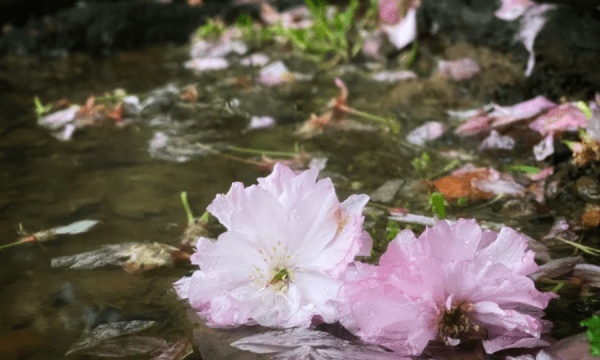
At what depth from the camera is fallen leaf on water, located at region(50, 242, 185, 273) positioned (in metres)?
0.97

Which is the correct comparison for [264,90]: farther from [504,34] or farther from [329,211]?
[329,211]

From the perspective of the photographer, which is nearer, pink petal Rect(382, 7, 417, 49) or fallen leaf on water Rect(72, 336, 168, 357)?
fallen leaf on water Rect(72, 336, 168, 357)

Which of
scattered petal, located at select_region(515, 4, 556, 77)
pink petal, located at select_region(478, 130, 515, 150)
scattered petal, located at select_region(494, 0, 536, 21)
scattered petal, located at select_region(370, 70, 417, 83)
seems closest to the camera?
pink petal, located at select_region(478, 130, 515, 150)

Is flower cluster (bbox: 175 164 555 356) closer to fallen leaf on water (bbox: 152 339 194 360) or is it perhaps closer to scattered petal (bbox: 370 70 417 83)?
fallen leaf on water (bbox: 152 339 194 360)

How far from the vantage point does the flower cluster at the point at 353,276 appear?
0.64m

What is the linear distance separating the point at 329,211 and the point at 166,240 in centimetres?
46

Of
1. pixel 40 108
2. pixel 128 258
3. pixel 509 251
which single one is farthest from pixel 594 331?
pixel 40 108

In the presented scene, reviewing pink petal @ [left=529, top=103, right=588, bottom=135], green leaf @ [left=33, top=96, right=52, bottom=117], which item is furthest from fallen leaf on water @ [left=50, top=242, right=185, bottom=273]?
green leaf @ [left=33, top=96, right=52, bottom=117]

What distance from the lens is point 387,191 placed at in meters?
1.25

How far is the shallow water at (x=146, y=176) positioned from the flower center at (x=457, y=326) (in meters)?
0.25

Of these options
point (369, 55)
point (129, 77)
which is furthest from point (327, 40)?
point (129, 77)

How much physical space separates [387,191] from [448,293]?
0.61 metres

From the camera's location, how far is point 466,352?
0.67 m

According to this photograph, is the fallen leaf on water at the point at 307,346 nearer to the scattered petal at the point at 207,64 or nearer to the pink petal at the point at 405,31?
the pink petal at the point at 405,31
